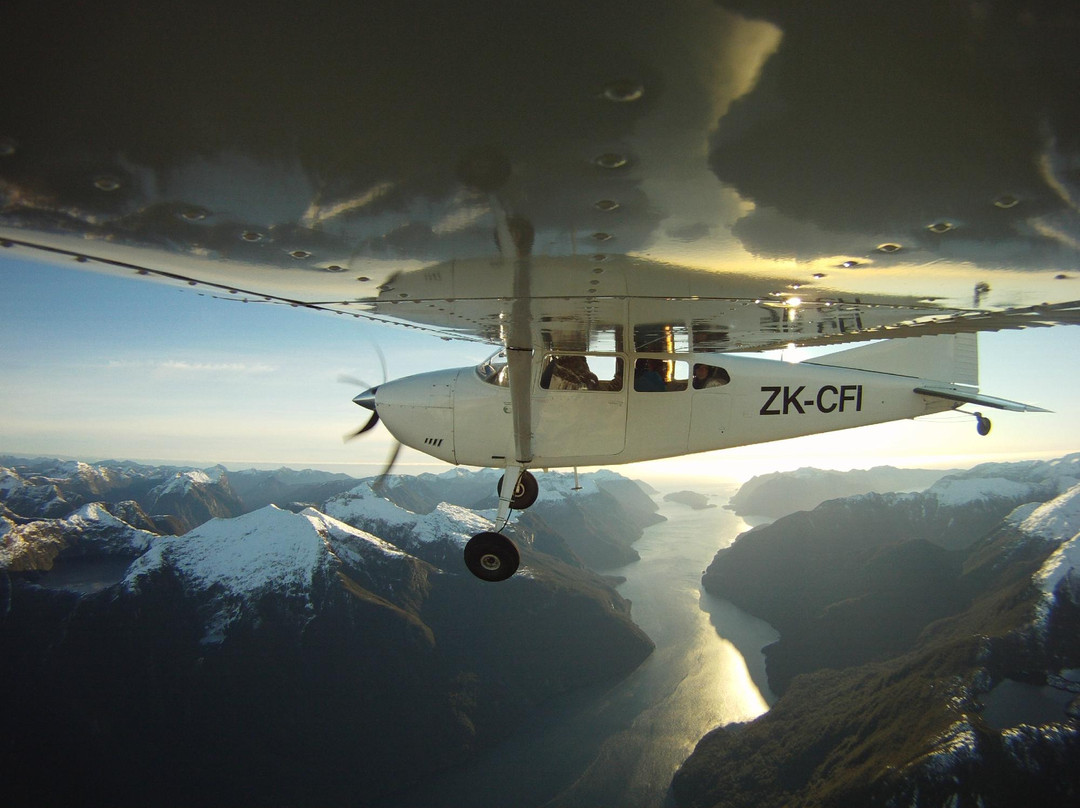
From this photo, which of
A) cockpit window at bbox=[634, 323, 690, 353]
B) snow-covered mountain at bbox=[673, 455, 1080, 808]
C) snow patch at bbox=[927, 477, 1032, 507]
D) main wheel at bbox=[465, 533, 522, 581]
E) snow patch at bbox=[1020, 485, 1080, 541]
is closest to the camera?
cockpit window at bbox=[634, 323, 690, 353]

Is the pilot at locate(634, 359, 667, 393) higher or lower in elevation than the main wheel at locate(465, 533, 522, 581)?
higher

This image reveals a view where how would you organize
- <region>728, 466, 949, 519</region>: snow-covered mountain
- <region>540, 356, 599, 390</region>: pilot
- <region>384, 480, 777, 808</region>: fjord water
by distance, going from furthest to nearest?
<region>728, 466, 949, 519</region>: snow-covered mountain, <region>384, 480, 777, 808</region>: fjord water, <region>540, 356, 599, 390</region>: pilot

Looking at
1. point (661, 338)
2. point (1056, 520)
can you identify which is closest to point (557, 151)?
point (661, 338)

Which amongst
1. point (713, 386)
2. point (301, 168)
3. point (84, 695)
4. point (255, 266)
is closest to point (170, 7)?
point (301, 168)

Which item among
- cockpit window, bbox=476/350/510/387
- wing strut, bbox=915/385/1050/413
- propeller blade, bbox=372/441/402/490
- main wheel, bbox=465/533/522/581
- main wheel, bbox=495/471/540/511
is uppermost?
cockpit window, bbox=476/350/510/387

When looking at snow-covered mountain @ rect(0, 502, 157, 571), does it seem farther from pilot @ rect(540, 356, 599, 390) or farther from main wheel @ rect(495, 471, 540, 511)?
pilot @ rect(540, 356, 599, 390)

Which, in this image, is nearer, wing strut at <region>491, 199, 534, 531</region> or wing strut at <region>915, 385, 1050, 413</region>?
wing strut at <region>491, 199, 534, 531</region>

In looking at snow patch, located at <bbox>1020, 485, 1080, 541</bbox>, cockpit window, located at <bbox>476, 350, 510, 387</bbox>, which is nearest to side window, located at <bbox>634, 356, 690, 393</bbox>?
cockpit window, located at <bbox>476, 350, 510, 387</bbox>

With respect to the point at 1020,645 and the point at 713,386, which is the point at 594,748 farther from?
the point at 713,386
